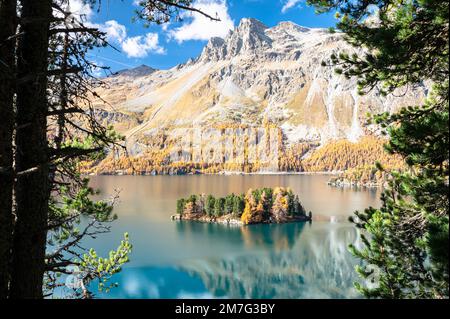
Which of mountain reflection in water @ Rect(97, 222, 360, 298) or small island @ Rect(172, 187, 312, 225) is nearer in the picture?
mountain reflection in water @ Rect(97, 222, 360, 298)

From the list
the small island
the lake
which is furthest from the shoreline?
the lake

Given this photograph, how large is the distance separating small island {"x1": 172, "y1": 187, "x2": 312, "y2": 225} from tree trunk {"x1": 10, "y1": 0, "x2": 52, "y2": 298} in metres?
74.3

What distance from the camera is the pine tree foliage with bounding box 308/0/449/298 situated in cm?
542

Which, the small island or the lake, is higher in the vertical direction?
the small island

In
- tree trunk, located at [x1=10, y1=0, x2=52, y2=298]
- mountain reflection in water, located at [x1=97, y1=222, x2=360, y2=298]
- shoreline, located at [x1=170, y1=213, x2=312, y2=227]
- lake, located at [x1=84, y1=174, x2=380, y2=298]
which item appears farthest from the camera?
shoreline, located at [x1=170, y1=213, x2=312, y2=227]

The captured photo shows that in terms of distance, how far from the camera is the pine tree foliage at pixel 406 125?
213 inches

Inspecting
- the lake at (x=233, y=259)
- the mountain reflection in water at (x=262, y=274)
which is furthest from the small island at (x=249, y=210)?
the mountain reflection in water at (x=262, y=274)

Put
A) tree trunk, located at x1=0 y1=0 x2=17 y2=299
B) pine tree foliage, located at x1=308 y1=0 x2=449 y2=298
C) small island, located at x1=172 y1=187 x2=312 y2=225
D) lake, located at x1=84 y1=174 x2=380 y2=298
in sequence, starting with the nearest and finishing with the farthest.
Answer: tree trunk, located at x1=0 y1=0 x2=17 y2=299 < pine tree foliage, located at x1=308 y1=0 x2=449 y2=298 < lake, located at x1=84 y1=174 x2=380 y2=298 < small island, located at x1=172 y1=187 x2=312 y2=225

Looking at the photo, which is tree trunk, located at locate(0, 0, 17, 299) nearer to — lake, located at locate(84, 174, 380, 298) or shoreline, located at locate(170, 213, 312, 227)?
lake, located at locate(84, 174, 380, 298)

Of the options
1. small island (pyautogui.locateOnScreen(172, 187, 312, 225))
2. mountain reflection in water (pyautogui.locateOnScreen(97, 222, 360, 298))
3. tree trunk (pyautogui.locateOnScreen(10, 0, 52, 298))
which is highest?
tree trunk (pyautogui.locateOnScreen(10, 0, 52, 298))

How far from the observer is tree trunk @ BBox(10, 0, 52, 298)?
13.1 ft

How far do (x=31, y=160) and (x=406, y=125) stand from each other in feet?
16.7

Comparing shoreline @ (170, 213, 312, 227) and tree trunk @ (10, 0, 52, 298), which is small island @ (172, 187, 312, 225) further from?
tree trunk @ (10, 0, 52, 298)

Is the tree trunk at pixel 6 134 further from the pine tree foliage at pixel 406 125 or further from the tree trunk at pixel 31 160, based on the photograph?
the pine tree foliage at pixel 406 125
